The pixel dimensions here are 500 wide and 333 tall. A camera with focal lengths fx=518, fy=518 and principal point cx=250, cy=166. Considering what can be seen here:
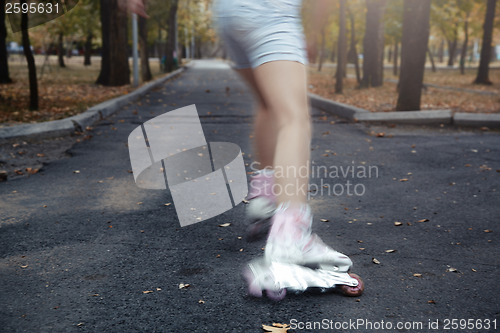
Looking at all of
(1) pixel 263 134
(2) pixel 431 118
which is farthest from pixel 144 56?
(1) pixel 263 134

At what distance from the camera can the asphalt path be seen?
204 cm

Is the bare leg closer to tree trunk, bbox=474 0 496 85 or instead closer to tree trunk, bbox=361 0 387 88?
tree trunk, bbox=361 0 387 88

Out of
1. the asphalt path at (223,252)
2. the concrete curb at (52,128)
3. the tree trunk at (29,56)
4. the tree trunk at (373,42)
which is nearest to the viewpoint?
the asphalt path at (223,252)

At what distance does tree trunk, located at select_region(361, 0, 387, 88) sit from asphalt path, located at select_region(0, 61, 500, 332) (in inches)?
461

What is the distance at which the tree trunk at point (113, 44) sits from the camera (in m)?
15.2

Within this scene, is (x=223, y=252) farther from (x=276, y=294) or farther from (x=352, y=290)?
(x=352, y=290)

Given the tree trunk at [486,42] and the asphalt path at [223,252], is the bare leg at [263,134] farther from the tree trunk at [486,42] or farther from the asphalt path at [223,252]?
the tree trunk at [486,42]

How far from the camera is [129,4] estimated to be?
7.93ft

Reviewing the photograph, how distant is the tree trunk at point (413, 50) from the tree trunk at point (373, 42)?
24.6ft

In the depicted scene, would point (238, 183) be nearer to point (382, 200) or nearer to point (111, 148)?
point (382, 200)

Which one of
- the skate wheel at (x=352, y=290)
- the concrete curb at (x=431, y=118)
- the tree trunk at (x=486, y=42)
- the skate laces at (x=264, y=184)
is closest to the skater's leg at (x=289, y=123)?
the skate laces at (x=264, y=184)

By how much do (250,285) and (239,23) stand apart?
1.14 meters

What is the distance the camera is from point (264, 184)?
254cm

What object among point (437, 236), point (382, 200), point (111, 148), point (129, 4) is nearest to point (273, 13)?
point (129, 4)
